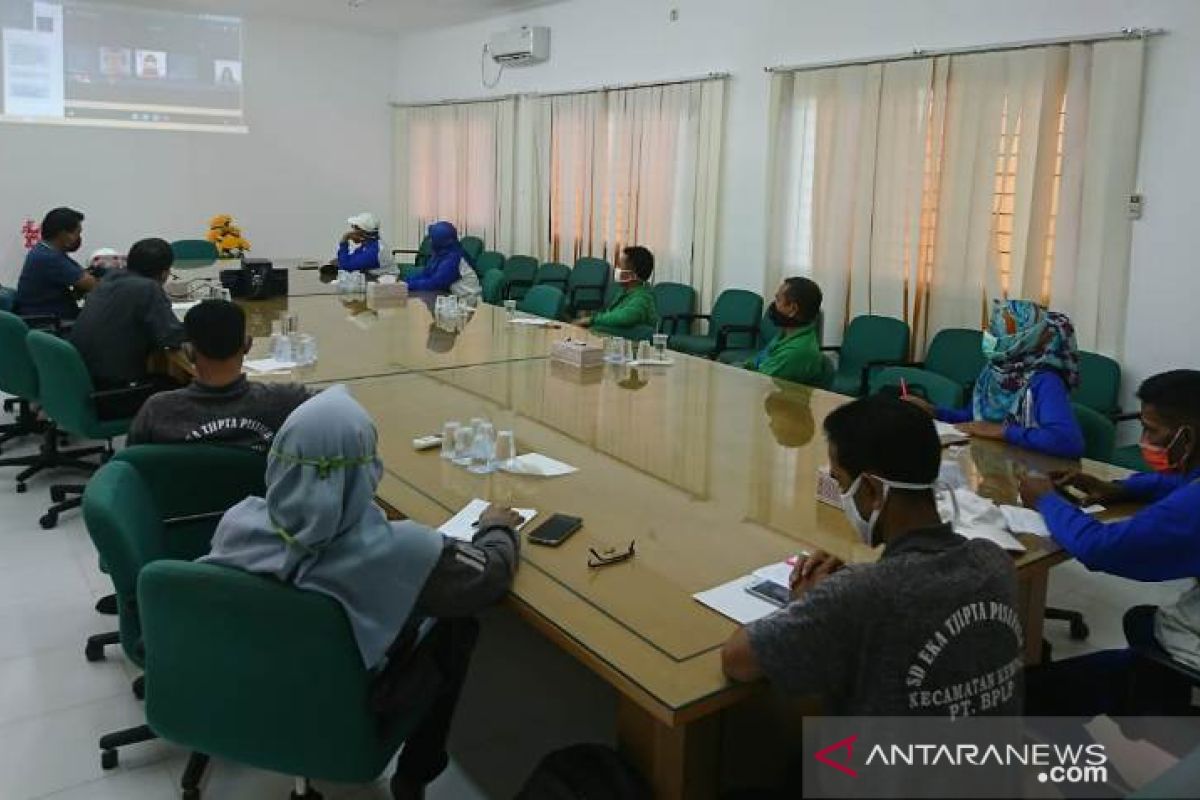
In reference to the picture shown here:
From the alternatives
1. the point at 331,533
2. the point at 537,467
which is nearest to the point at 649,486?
the point at 537,467

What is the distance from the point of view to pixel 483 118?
877cm

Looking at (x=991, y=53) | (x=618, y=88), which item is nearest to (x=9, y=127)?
(x=618, y=88)

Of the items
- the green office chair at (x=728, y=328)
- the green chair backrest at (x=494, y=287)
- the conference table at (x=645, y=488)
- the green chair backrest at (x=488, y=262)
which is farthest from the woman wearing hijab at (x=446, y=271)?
the conference table at (x=645, y=488)

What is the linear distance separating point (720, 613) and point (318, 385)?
6.99ft

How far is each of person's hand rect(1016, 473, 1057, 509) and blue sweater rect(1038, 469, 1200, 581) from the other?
17 centimetres

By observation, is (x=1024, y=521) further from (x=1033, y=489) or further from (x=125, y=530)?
(x=125, y=530)

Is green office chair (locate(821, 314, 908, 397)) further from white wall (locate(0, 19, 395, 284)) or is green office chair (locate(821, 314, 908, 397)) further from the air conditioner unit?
white wall (locate(0, 19, 395, 284))

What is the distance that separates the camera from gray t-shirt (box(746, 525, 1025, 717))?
1310mm

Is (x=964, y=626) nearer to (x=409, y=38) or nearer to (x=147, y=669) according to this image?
(x=147, y=669)

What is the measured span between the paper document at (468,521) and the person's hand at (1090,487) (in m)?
1.42

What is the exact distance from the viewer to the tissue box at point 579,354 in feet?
12.8

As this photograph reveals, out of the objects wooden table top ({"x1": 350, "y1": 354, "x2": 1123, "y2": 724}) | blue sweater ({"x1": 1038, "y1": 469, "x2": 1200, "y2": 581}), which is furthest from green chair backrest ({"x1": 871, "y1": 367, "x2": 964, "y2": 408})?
blue sweater ({"x1": 1038, "y1": 469, "x2": 1200, "y2": 581})

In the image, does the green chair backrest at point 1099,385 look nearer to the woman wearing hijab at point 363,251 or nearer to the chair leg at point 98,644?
the chair leg at point 98,644

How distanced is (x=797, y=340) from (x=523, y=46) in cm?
496
